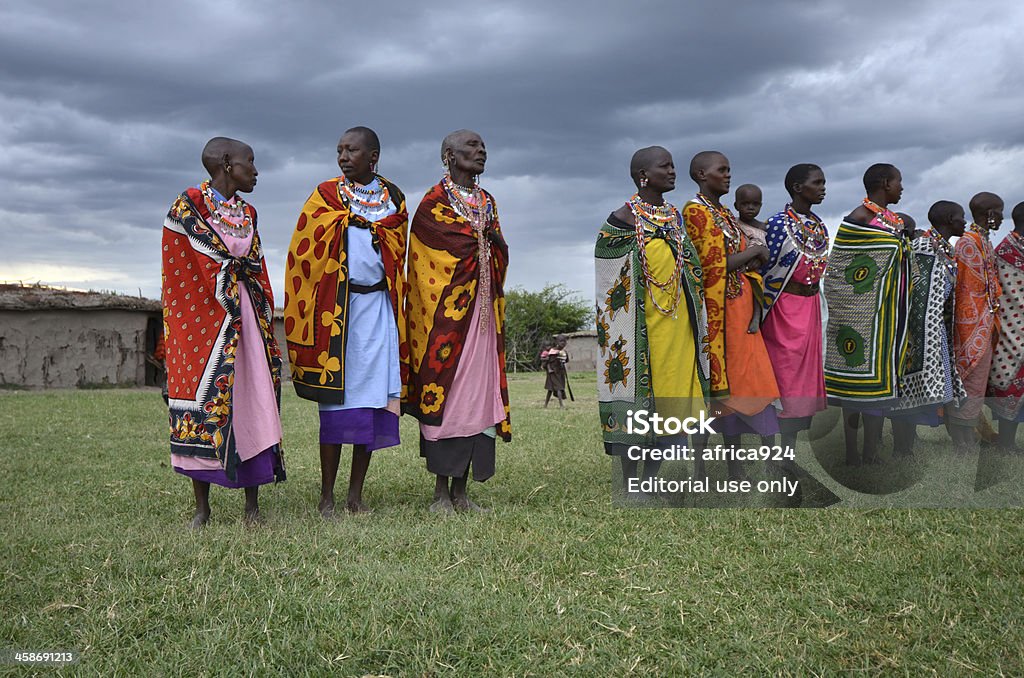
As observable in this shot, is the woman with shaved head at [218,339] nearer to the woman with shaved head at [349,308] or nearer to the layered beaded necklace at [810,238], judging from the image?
the woman with shaved head at [349,308]

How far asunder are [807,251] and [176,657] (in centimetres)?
514

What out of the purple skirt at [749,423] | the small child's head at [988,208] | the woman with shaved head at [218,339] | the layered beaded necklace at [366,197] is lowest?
the purple skirt at [749,423]

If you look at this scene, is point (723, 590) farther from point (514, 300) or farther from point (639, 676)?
point (514, 300)

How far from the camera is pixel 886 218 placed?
693cm

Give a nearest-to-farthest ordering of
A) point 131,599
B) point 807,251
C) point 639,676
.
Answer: point 639,676 → point 131,599 → point 807,251

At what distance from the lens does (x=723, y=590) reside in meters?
3.89

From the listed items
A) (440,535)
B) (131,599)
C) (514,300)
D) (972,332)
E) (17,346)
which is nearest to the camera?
(131,599)

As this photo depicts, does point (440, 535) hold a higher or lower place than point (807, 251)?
Answer: lower

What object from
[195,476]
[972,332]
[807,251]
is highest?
[807,251]

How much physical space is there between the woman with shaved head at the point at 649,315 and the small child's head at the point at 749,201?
1.06m

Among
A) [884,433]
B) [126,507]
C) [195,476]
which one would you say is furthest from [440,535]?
[884,433]

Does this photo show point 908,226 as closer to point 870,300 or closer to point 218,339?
point 870,300

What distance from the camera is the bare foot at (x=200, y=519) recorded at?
5.14 m

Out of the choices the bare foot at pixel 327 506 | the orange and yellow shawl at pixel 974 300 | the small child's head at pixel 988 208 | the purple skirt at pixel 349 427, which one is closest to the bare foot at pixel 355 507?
the bare foot at pixel 327 506
